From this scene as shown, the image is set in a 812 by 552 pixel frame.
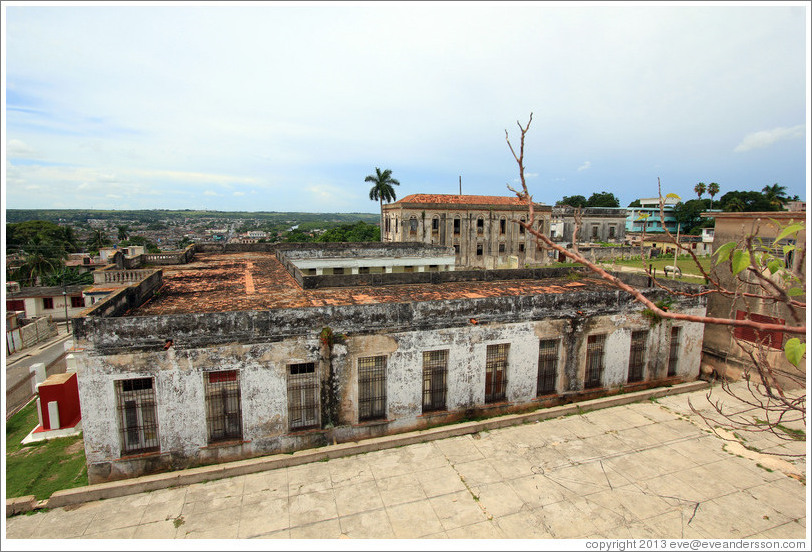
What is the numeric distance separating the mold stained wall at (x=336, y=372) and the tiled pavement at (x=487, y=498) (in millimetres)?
1000

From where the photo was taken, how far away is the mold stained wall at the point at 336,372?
353 inches

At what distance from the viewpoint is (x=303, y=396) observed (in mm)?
10117

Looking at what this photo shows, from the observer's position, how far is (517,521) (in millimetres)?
8055

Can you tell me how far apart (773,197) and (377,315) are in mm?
70625

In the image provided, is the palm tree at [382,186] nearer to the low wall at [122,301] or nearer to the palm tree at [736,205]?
the low wall at [122,301]

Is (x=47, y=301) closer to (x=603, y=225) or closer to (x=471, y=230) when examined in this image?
(x=471, y=230)

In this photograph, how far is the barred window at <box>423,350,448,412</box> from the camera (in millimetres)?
11070

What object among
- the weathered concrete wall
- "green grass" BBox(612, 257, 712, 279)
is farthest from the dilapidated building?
the weathered concrete wall

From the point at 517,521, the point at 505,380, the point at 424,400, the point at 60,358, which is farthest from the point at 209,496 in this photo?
the point at 60,358

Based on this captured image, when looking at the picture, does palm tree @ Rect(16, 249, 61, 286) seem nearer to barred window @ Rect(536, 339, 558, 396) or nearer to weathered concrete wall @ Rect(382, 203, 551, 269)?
weathered concrete wall @ Rect(382, 203, 551, 269)

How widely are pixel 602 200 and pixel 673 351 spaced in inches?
2648

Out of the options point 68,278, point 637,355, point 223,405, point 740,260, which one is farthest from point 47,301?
point 740,260

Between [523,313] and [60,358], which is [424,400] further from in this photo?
[60,358]

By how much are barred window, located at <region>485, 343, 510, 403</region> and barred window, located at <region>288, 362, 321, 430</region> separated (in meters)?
4.49
